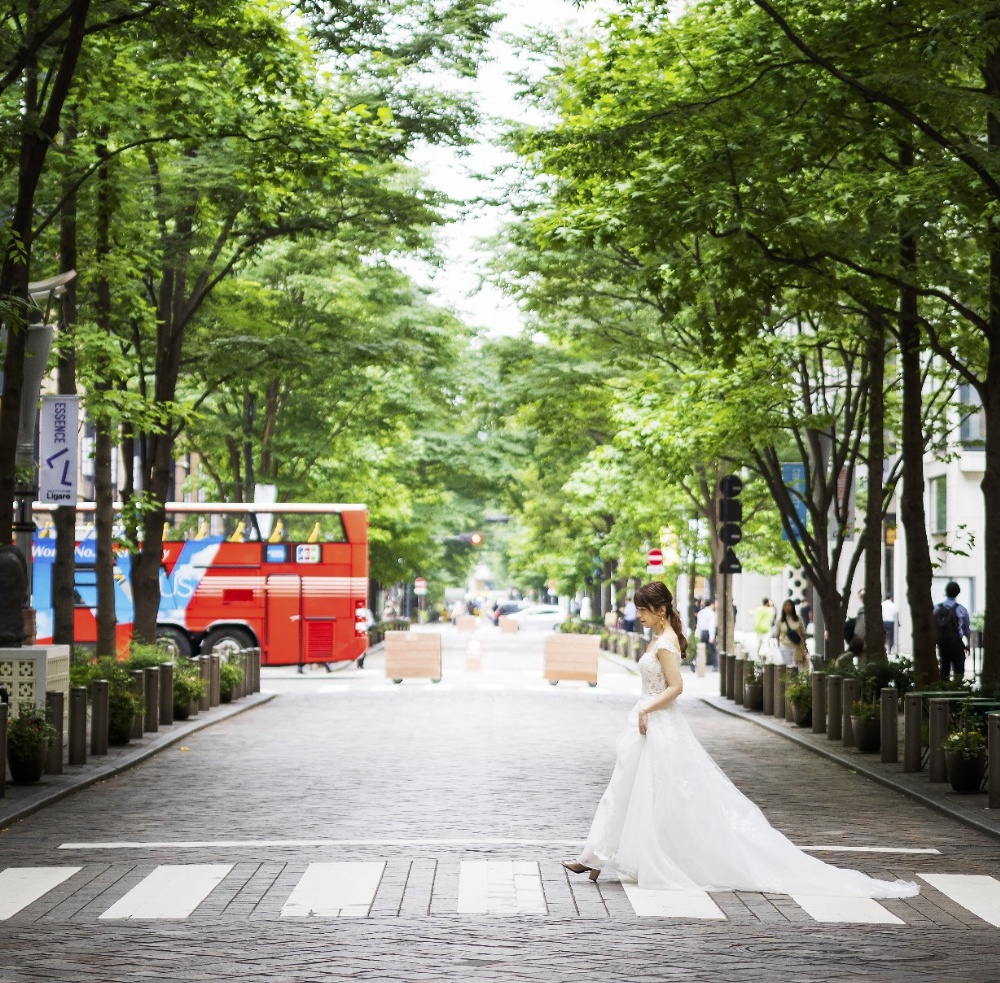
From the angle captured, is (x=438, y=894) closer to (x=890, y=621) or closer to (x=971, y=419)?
(x=890, y=621)

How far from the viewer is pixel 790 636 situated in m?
32.1

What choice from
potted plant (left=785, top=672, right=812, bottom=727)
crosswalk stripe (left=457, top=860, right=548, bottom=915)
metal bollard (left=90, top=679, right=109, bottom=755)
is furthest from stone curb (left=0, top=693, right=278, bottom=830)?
potted plant (left=785, top=672, right=812, bottom=727)

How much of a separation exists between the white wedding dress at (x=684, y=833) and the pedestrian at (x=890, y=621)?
36053 mm

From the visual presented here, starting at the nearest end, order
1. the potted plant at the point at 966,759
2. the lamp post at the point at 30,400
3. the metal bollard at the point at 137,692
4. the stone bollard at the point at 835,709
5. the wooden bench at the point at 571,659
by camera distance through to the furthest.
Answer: the potted plant at the point at 966,759 < the lamp post at the point at 30,400 < the metal bollard at the point at 137,692 < the stone bollard at the point at 835,709 < the wooden bench at the point at 571,659

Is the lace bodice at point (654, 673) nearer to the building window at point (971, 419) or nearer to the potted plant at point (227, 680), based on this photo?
the potted plant at point (227, 680)

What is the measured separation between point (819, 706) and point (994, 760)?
798 centimetres

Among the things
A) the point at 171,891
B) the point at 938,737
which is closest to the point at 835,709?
the point at 938,737

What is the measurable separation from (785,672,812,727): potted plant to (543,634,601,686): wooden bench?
39.0 feet

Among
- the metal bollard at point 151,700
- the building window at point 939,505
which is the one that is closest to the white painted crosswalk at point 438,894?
the metal bollard at point 151,700

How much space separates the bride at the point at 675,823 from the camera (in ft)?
33.5

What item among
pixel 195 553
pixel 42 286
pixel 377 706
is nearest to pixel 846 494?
pixel 377 706

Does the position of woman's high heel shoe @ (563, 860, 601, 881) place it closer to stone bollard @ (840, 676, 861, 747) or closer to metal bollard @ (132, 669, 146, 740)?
stone bollard @ (840, 676, 861, 747)

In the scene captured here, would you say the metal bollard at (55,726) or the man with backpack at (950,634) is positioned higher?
the man with backpack at (950,634)

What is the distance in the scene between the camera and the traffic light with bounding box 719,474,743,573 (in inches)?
1303
